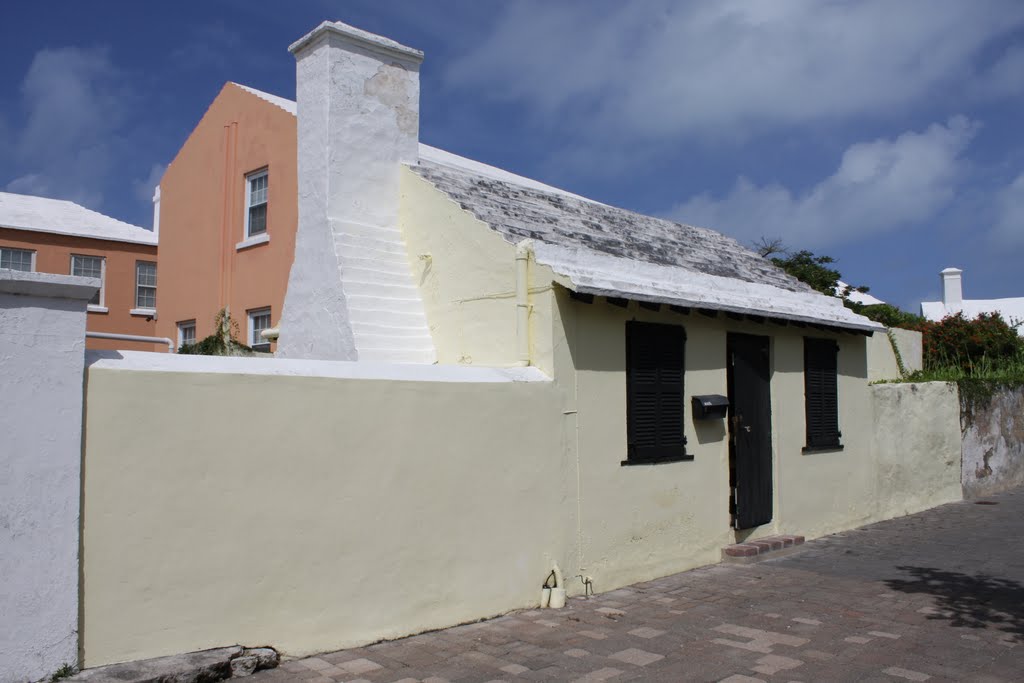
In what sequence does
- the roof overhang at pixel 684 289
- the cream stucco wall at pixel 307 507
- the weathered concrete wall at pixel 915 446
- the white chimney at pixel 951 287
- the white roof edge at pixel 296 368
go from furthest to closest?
the white chimney at pixel 951 287 → the weathered concrete wall at pixel 915 446 → the roof overhang at pixel 684 289 → the white roof edge at pixel 296 368 → the cream stucco wall at pixel 307 507

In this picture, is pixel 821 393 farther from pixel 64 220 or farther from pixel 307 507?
pixel 64 220

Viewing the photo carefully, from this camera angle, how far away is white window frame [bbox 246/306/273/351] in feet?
38.8

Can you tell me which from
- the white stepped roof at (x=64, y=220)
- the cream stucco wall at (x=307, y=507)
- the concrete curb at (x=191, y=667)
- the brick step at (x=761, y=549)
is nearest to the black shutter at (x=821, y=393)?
the brick step at (x=761, y=549)

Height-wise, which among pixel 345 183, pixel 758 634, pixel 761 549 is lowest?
pixel 758 634

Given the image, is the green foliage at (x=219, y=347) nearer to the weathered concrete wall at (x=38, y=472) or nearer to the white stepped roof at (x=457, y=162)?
the white stepped roof at (x=457, y=162)

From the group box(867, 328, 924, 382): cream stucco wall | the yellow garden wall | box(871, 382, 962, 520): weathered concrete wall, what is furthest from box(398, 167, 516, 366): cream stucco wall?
box(867, 328, 924, 382): cream stucco wall

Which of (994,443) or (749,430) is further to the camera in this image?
(994,443)

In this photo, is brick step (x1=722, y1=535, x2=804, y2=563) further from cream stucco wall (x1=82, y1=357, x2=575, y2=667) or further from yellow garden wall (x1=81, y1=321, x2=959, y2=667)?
cream stucco wall (x1=82, y1=357, x2=575, y2=667)

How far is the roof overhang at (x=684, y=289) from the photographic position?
7.67m

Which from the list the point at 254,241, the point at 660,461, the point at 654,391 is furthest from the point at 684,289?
the point at 254,241

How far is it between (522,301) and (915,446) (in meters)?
8.75

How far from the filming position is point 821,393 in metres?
11.2

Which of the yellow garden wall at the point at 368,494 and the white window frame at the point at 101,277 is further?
the white window frame at the point at 101,277

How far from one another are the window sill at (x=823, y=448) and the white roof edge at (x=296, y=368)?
5084mm
